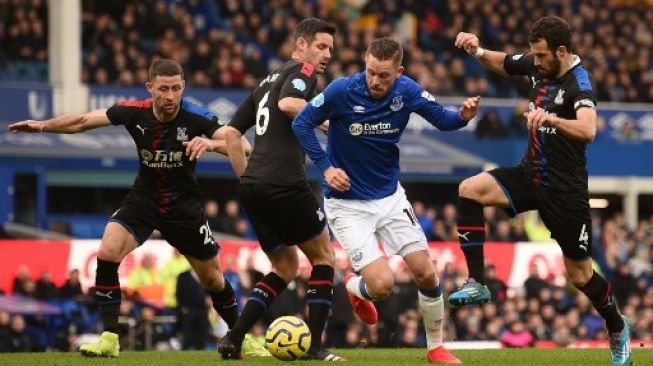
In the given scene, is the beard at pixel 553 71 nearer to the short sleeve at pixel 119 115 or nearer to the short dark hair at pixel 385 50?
the short dark hair at pixel 385 50

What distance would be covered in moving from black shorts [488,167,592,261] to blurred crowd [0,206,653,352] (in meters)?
7.27

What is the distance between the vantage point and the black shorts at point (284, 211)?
11641 mm

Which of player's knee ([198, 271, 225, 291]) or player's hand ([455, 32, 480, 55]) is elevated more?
player's hand ([455, 32, 480, 55])

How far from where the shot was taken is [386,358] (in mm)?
12586

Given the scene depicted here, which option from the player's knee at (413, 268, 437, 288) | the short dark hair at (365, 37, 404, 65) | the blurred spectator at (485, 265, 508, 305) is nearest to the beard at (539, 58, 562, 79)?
the short dark hair at (365, 37, 404, 65)

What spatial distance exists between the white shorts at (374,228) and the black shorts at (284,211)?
30 cm

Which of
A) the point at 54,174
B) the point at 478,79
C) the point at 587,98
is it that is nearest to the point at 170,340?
the point at 54,174

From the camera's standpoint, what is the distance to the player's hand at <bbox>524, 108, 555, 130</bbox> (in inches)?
410

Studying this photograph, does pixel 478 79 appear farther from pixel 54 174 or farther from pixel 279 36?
pixel 54 174

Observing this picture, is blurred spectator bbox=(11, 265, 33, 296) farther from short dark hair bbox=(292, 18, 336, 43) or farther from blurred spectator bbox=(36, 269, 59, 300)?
short dark hair bbox=(292, 18, 336, 43)

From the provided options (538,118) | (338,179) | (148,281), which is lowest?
(148,281)

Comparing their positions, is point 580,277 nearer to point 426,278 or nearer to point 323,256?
point 426,278

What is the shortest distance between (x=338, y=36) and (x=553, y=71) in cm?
1938

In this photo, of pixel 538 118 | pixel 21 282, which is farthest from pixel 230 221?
pixel 538 118
